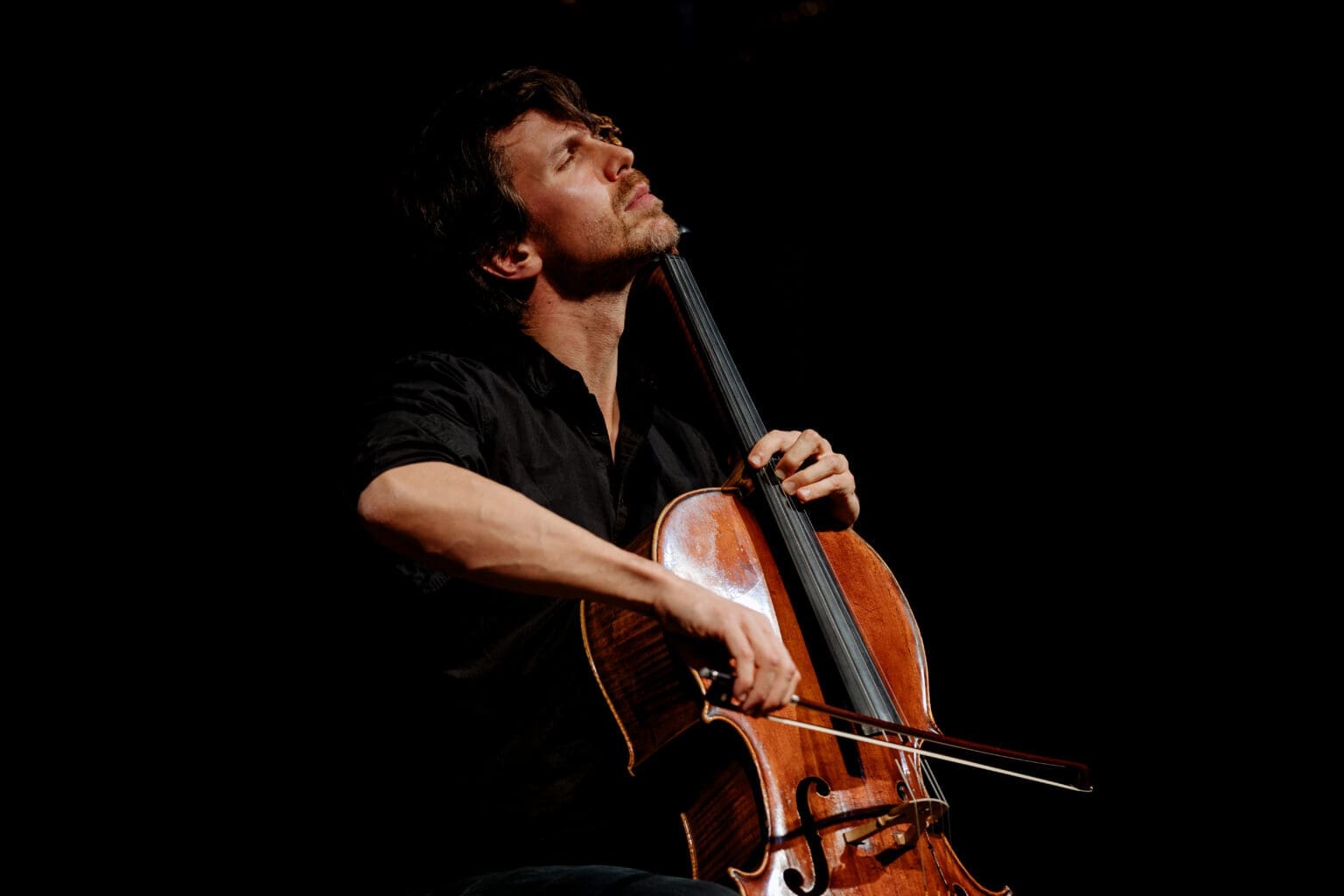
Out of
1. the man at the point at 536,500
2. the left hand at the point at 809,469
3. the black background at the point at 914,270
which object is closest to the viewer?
the man at the point at 536,500

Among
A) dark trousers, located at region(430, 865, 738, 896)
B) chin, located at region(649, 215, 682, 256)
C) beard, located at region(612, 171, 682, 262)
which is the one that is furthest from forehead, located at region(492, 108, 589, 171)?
dark trousers, located at region(430, 865, 738, 896)

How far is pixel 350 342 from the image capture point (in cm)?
219

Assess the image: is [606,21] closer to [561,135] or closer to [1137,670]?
[561,135]

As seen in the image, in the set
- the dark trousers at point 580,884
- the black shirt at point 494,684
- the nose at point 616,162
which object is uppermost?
the nose at point 616,162

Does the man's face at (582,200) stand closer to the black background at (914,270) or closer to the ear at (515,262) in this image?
the ear at (515,262)

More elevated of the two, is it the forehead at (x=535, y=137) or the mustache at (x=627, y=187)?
the forehead at (x=535, y=137)

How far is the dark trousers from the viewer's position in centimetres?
112

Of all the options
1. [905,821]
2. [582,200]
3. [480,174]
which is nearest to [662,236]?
[582,200]

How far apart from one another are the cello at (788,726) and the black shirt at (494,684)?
0.48 ft

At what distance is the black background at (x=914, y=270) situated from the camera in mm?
2207

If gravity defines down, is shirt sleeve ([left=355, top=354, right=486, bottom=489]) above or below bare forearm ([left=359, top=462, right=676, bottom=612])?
above

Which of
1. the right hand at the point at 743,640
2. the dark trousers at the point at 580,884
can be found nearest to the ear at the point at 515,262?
the right hand at the point at 743,640

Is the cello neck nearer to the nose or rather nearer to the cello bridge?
the cello bridge

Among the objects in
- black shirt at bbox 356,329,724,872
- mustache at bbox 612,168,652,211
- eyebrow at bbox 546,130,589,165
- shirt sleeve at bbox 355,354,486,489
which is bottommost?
black shirt at bbox 356,329,724,872
